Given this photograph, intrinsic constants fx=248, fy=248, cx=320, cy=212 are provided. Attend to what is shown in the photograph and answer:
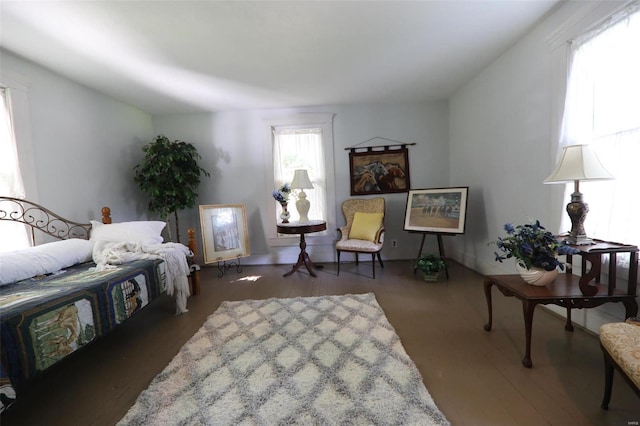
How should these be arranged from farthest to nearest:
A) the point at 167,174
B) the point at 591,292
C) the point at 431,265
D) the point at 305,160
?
the point at 305,160
the point at 167,174
the point at 431,265
the point at 591,292

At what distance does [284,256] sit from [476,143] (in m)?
3.16

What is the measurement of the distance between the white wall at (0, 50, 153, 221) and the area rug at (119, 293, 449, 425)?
85.5 inches

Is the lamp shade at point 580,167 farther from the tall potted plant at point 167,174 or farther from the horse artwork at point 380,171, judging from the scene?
the tall potted plant at point 167,174

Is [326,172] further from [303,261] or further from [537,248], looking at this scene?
[537,248]

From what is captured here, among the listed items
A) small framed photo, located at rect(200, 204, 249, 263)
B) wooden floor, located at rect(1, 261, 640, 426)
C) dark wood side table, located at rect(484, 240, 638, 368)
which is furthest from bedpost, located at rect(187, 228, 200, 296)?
dark wood side table, located at rect(484, 240, 638, 368)

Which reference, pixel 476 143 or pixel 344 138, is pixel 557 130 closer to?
pixel 476 143

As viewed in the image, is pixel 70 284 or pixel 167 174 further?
pixel 167 174

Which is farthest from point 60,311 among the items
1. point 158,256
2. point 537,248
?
point 537,248

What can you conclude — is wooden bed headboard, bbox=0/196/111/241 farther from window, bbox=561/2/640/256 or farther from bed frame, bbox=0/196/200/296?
window, bbox=561/2/640/256

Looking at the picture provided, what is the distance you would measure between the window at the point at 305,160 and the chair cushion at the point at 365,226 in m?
0.51

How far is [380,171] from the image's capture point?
390 cm

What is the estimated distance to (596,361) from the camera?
1.53 m

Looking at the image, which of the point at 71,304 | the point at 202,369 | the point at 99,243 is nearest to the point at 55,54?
the point at 99,243

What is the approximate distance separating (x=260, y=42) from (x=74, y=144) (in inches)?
93.8
